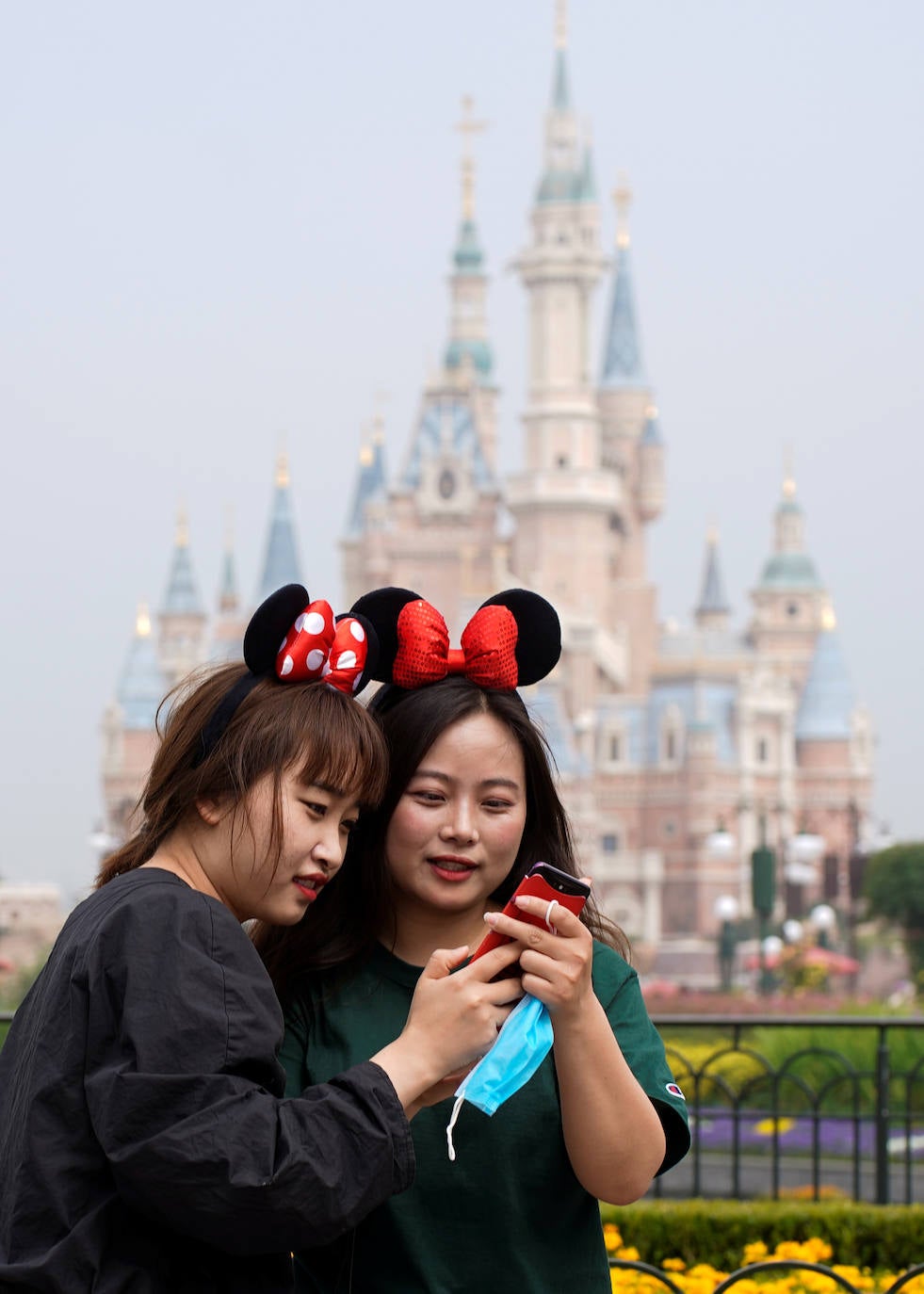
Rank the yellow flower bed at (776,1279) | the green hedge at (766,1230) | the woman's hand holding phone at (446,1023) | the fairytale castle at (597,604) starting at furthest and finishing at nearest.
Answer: the fairytale castle at (597,604)
the green hedge at (766,1230)
the yellow flower bed at (776,1279)
the woman's hand holding phone at (446,1023)

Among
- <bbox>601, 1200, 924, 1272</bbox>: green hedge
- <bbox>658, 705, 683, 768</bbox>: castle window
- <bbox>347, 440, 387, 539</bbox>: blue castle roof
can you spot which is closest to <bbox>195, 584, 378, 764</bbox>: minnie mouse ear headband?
<bbox>601, 1200, 924, 1272</bbox>: green hedge

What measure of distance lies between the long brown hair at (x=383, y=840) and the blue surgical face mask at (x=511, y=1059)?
0.28 m

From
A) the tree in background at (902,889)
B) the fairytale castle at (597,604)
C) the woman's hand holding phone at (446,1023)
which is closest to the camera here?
the woman's hand holding phone at (446,1023)

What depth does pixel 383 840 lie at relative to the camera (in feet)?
7.60

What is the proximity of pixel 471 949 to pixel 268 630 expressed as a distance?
1.26 ft

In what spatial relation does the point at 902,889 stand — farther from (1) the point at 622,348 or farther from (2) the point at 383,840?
(1) the point at 622,348

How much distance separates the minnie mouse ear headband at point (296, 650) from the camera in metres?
2.11

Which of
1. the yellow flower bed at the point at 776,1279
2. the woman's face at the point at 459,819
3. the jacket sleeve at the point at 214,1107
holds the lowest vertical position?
the yellow flower bed at the point at 776,1279

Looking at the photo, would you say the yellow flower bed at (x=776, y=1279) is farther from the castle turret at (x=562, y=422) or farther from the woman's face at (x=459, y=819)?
the castle turret at (x=562, y=422)

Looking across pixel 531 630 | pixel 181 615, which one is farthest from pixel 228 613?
pixel 531 630

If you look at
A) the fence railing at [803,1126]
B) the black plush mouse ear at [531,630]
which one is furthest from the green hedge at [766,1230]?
the black plush mouse ear at [531,630]

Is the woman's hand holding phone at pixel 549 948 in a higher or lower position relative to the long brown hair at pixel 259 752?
lower

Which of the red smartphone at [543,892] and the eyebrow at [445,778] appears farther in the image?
the eyebrow at [445,778]

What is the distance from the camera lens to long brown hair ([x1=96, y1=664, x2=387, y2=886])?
2.03 meters
